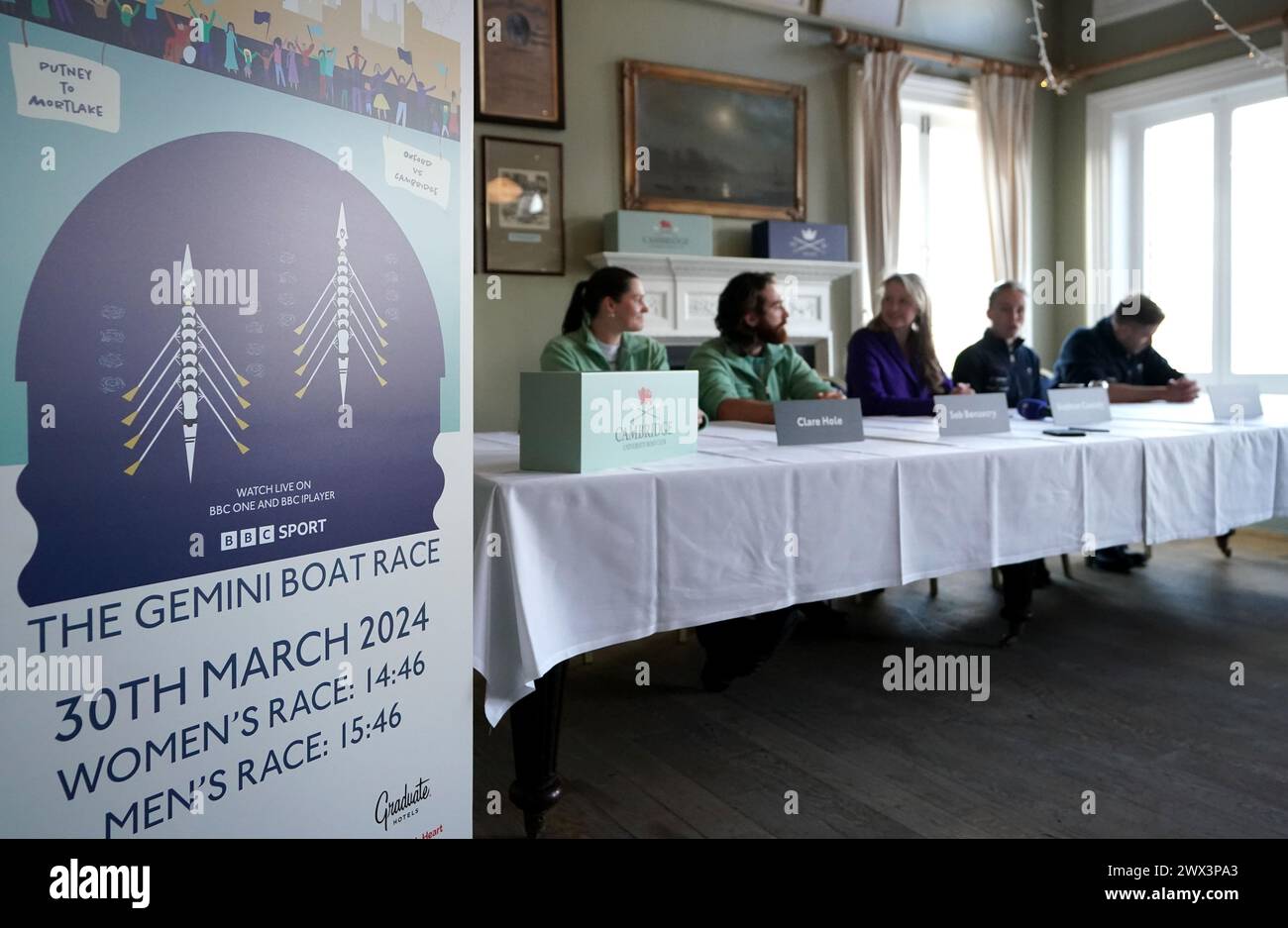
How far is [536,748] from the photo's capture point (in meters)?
1.70

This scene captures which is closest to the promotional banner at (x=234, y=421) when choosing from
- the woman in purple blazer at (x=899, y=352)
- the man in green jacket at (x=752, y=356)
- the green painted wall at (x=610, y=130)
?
the man in green jacket at (x=752, y=356)

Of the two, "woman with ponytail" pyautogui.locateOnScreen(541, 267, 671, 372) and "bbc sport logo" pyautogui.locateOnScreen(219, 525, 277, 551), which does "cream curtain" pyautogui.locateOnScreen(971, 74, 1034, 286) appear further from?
"bbc sport logo" pyautogui.locateOnScreen(219, 525, 277, 551)

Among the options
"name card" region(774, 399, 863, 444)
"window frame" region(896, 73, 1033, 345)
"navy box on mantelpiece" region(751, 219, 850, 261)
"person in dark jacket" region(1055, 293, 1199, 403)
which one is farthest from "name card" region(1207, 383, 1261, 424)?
"window frame" region(896, 73, 1033, 345)

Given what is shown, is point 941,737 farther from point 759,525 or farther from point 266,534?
point 266,534

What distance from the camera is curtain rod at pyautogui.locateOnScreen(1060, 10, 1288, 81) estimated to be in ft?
15.6

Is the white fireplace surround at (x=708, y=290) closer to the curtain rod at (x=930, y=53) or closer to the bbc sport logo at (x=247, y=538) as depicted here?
the curtain rod at (x=930, y=53)

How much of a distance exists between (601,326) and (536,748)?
172 cm

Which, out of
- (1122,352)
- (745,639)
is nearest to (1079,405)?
(745,639)

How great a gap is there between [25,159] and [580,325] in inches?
95.7

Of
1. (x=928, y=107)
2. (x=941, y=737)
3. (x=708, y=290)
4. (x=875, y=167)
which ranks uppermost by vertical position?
(x=928, y=107)

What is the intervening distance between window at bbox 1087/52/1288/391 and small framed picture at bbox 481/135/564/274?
3.42 metres

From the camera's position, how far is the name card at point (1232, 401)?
9.35 ft

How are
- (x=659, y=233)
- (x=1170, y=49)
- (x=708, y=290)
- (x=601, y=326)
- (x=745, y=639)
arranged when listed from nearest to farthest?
1. (x=745, y=639)
2. (x=601, y=326)
3. (x=659, y=233)
4. (x=708, y=290)
5. (x=1170, y=49)

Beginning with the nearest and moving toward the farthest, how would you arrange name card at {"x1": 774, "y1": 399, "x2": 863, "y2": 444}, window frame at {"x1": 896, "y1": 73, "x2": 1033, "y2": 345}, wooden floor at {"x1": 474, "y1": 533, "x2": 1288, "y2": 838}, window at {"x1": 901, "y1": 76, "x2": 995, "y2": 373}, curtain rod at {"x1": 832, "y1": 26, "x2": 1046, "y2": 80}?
wooden floor at {"x1": 474, "y1": 533, "x2": 1288, "y2": 838}
name card at {"x1": 774, "y1": 399, "x2": 863, "y2": 444}
curtain rod at {"x1": 832, "y1": 26, "x2": 1046, "y2": 80}
window frame at {"x1": 896, "y1": 73, "x2": 1033, "y2": 345}
window at {"x1": 901, "y1": 76, "x2": 995, "y2": 373}
